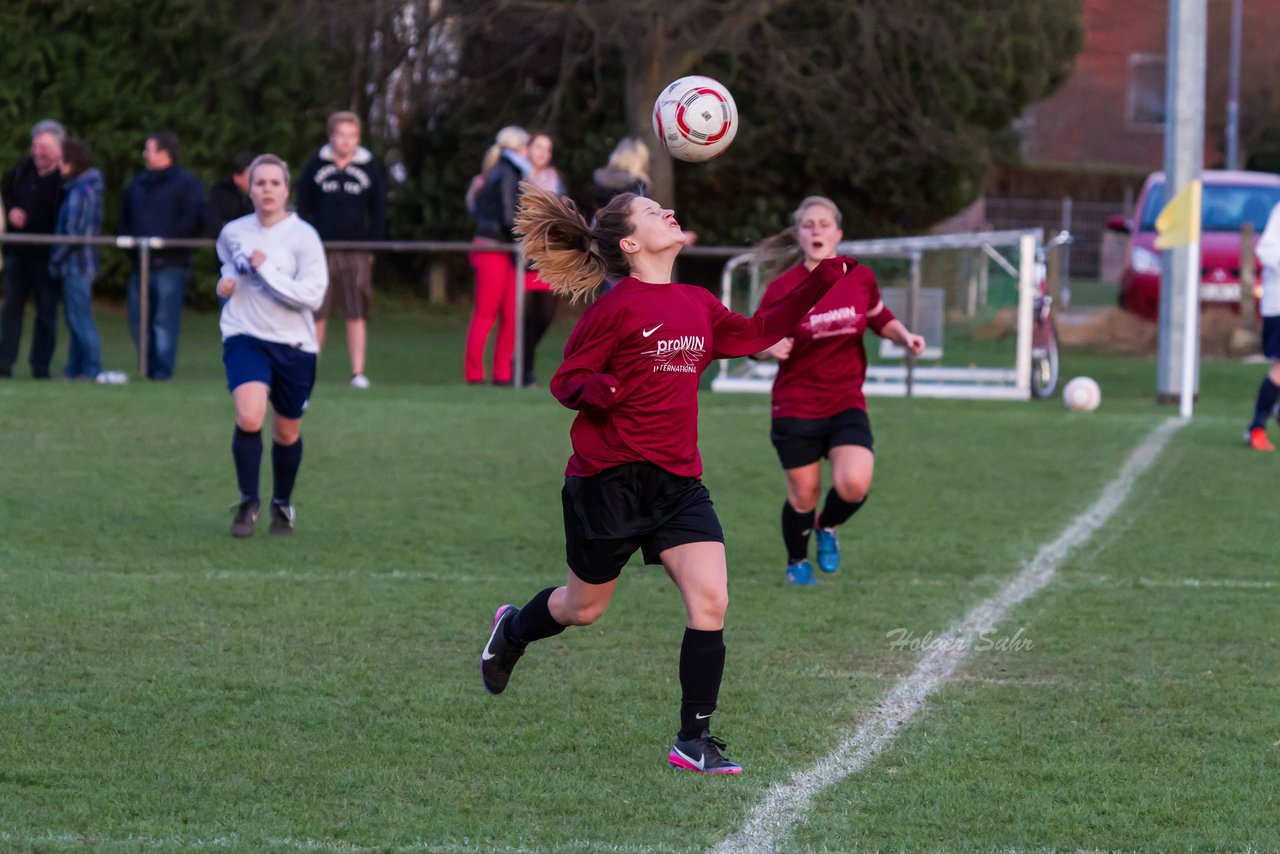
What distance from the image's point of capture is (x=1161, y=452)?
40.7 feet

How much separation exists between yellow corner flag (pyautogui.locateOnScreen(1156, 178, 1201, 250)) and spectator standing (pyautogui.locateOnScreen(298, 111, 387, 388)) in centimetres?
651

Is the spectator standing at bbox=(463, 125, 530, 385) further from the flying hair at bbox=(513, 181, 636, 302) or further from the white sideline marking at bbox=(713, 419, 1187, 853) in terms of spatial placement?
the flying hair at bbox=(513, 181, 636, 302)

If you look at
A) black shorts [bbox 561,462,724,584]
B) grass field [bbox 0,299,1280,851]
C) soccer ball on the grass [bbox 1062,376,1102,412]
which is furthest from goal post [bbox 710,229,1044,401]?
black shorts [bbox 561,462,724,584]

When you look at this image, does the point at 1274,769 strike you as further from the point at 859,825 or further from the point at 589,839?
the point at 589,839

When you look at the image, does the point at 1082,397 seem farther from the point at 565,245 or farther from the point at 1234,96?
the point at 1234,96

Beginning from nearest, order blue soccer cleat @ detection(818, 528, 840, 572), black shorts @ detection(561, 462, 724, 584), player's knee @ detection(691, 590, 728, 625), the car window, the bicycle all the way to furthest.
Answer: player's knee @ detection(691, 590, 728, 625) < black shorts @ detection(561, 462, 724, 584) < blue soccer cleat @ detection(818, 528, 840, 572) < the bicycle < the car window

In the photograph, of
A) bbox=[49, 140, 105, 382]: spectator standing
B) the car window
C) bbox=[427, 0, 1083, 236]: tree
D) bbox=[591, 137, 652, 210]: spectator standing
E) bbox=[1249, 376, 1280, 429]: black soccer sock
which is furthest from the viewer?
bbox=[427, 0, 1083, 236]: tree

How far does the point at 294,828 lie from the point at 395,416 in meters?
9.34

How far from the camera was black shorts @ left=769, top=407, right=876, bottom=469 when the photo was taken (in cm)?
806

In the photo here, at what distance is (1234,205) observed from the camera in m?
22.3

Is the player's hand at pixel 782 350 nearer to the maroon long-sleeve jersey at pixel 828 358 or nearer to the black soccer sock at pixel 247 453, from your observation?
the maroon long-sleeve jersey at pixel 828 358

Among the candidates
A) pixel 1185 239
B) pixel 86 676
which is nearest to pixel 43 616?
pixel 86 676

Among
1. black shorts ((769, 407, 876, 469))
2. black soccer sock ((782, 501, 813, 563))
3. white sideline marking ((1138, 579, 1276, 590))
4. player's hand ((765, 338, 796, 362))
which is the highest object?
player's hand ((765, 338, 796, 362))

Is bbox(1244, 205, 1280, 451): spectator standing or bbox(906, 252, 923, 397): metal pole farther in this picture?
bbox(906, 252, 923, 397): metal pole
